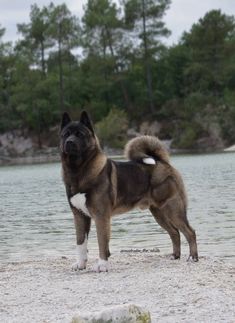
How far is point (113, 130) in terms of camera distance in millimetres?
78812

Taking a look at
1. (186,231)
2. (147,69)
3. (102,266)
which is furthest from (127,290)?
(147,69)

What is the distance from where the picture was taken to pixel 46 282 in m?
9.94

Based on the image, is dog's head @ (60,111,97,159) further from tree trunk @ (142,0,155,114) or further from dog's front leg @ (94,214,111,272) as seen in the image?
tree trunk @ (142,0,155,114)

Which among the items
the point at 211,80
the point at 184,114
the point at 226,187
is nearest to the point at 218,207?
the point at 226,187

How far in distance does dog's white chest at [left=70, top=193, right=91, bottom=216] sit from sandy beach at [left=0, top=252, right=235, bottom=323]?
0.91m

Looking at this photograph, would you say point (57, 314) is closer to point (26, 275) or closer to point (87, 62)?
point (26, 275)

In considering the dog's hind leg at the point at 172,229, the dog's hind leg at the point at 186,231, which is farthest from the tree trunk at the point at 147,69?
the dog's hind leg at the point at 186,231

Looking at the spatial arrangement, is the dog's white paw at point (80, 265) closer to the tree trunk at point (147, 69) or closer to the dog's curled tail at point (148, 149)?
the dog's curled tail at point (148, 149)

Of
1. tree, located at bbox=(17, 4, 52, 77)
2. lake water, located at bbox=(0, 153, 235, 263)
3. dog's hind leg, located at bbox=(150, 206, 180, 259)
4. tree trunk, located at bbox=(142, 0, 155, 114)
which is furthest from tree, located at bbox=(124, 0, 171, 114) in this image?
dog's hind leg, located at bbox=(150, 206, 180, 259)

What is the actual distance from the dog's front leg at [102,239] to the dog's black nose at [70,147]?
1.03 metres

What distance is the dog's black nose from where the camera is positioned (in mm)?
10367

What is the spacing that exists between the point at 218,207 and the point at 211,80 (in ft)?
214

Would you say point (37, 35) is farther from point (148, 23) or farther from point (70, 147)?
point (70, 147)

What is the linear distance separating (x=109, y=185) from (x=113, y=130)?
6812 cm
